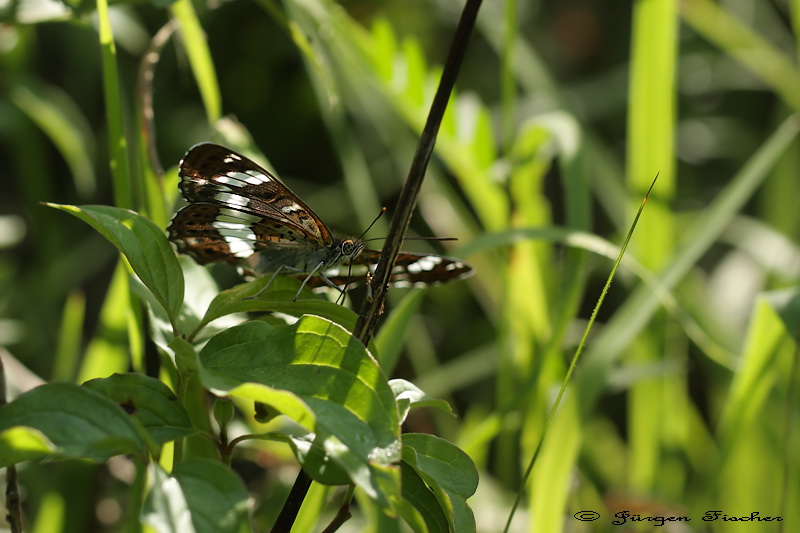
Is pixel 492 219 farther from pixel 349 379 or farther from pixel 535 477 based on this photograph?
pixel 349 379

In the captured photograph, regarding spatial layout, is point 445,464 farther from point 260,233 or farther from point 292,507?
point 260,233

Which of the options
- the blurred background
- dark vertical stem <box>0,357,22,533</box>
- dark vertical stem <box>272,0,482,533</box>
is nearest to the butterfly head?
the blurred background

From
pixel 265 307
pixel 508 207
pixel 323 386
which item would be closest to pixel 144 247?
pixel 265 307

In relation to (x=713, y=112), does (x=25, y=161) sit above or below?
below

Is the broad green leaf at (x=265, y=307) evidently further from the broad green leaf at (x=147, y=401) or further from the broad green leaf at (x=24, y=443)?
the broad green leaf at (x=24, y=443)

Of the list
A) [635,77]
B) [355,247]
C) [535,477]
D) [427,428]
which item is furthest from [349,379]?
[427,428]

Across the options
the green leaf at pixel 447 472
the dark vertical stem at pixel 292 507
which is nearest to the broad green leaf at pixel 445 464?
the green leaf at pixel 447 472
